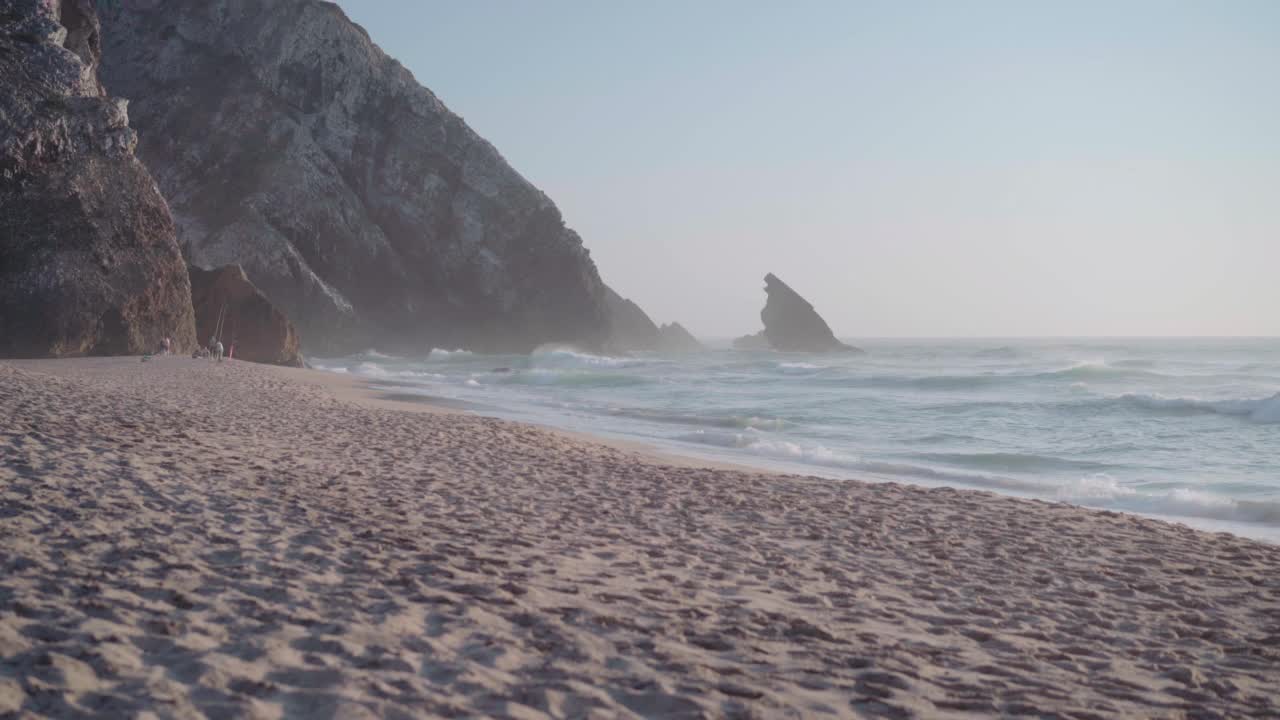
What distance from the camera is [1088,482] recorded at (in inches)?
485

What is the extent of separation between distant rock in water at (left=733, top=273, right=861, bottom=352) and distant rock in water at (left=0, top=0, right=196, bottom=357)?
77115 mm

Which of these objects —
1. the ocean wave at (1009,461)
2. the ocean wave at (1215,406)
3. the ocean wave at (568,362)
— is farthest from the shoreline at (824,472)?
the ocean wave at (568,362)

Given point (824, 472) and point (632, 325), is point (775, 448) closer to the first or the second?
point (824, 472)

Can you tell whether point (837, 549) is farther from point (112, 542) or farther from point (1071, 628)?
point (112, 542)

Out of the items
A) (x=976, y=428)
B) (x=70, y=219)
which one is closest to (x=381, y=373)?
(x=70, y=219)

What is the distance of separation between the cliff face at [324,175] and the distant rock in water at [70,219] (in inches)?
823

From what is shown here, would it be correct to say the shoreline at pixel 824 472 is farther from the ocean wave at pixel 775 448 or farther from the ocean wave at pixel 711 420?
the ocean wave at pixel 711 420

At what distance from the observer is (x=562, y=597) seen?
15.0ft

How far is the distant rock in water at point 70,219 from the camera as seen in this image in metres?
22.6

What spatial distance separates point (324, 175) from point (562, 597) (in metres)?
52.6

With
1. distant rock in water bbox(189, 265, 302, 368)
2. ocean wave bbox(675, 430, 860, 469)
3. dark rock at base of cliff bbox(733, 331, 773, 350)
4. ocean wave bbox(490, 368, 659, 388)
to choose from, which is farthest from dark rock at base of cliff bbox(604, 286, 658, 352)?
ocean wave bbox(675, 430, 860, 469)

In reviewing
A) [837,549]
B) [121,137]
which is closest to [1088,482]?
[837,549]

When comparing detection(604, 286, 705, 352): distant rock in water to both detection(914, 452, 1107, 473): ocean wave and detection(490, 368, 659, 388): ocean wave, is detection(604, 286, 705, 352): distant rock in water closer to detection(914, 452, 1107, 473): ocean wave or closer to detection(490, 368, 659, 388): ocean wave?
detection(490, 368, 659, 388): ocean wave

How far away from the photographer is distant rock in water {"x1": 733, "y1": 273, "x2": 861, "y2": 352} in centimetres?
9512
